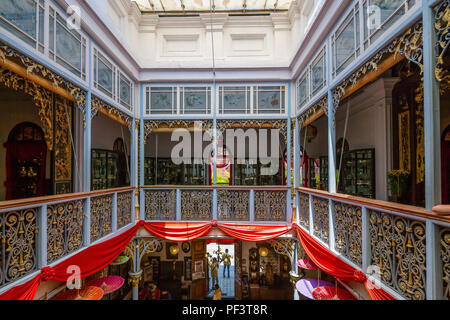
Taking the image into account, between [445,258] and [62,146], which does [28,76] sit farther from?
[445,258]

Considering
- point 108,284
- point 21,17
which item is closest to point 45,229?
point 108,284

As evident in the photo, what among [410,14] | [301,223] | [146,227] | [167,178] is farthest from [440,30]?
[167,178]

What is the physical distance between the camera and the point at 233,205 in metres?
6.09

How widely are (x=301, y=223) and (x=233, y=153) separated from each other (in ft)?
17.0

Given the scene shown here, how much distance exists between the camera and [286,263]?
9805mm

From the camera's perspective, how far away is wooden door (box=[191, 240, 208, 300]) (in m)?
9.56

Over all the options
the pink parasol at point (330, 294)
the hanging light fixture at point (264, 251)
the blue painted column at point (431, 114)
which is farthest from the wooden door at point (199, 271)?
A: the blue painted column at point (431, 114)

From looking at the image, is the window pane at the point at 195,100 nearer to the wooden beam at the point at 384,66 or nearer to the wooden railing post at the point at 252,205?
the wooden railing post at the point at 252,205

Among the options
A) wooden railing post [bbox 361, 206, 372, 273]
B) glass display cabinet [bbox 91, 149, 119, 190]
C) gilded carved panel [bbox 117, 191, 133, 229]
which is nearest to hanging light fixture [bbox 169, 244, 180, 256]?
glass display cabinet [bbox 91, 149, 119, 190]

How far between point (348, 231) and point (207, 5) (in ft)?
22.0

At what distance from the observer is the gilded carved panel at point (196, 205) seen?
20.0 ft

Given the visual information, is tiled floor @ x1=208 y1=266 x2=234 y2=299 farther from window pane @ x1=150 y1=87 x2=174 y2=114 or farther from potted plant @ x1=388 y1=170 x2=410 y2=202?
potted plant @ x1=388 y1=170 x2=410 y2=202

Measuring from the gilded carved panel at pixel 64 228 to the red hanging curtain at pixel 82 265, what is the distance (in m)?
0.16

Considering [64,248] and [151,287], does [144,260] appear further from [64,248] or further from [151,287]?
[64,248]
